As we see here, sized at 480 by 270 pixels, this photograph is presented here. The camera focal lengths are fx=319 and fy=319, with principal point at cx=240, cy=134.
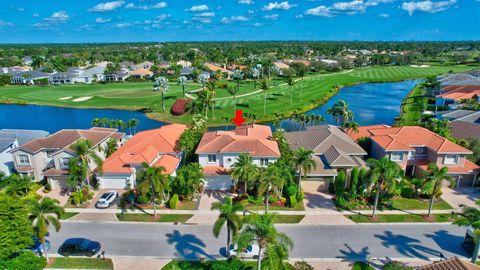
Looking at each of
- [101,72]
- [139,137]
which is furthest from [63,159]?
[101,72]

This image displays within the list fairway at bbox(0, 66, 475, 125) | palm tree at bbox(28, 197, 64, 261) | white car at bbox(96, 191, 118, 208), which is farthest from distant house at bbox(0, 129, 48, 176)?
fairway at bbox(0, 66, 475, 125)

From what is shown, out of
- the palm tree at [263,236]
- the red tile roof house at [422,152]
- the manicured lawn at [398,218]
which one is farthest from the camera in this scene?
the red tile roof house at [422,152]

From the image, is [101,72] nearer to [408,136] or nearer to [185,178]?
[185,178]

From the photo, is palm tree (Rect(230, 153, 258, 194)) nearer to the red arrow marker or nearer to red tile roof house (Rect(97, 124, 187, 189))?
red tile roof house (Rect(97, 124, 187, 189))

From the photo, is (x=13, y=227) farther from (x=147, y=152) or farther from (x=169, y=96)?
(x=169, y=96)

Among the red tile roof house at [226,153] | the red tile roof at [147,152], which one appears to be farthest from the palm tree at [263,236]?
the red tile roof at [147,152]

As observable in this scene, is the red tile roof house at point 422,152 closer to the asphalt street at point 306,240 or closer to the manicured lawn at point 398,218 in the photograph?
the manicured lawn at point 398,218

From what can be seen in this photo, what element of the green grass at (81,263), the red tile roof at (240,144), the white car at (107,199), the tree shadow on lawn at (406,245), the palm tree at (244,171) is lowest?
the green grass at (81,263)
